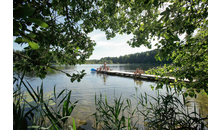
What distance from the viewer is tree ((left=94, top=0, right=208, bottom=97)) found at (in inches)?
69.6

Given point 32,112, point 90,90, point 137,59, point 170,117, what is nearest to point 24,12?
point 32,112

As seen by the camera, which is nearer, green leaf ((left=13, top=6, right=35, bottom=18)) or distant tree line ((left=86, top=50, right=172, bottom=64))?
green leaf ((left=13, top=6, right=35, bottom=18))

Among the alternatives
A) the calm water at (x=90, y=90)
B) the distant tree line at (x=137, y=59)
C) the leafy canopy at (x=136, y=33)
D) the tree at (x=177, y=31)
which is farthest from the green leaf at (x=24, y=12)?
the distant tree line at (x=137, y=59)

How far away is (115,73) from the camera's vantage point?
2147 centimetres

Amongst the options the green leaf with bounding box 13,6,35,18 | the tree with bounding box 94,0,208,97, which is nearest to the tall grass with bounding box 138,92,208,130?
the tree with bounding box 94,0,208,97

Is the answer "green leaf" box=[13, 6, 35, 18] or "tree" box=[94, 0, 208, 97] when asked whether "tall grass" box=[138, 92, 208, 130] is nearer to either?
"tree" box=[94, 0, 208, 97]

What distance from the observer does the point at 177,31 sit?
7.05 ft

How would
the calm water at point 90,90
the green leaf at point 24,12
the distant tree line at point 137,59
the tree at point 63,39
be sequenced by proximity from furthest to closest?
the distant tree line at point 137,59 → the calm water at point 90,90 → the tree at point 63,39 → the green leaf at point 24,12

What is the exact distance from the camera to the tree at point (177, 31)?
5.80ft

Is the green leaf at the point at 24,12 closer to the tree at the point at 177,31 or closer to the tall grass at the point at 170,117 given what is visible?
the tree at the point at 177,31

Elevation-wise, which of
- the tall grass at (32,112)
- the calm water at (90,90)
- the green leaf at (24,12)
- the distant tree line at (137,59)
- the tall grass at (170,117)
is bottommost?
the calm water at (90,90)

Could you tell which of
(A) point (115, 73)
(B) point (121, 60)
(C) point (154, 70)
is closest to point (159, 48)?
(C) point (154, 70)
